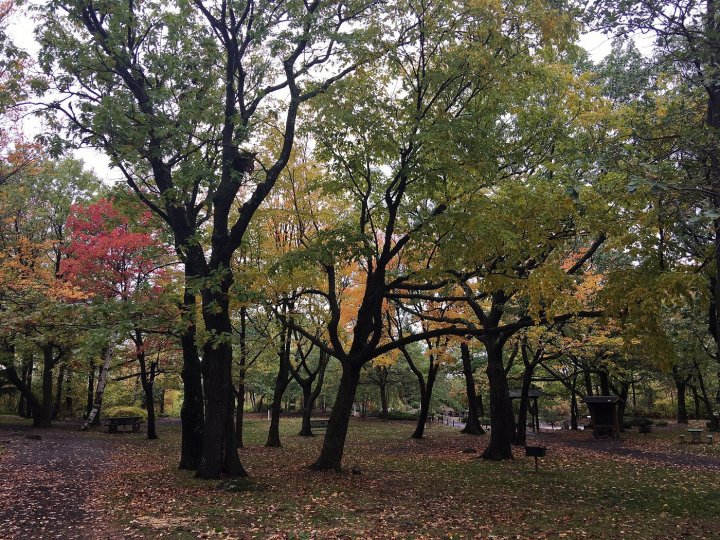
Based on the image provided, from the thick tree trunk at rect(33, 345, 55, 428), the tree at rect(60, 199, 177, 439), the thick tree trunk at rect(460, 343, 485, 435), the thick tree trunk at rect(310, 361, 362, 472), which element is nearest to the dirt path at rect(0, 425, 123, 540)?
the tree at rect(60, 199, 177, 439)

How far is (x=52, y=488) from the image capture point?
9.81 m

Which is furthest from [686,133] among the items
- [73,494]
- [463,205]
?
[73,494]

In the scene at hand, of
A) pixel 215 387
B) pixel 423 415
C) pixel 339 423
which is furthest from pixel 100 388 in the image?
pixel 339 423

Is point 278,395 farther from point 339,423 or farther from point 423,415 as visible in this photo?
point 339,423

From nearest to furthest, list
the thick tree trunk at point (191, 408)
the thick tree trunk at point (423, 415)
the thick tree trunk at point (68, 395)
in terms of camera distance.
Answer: the thick tree trunk at point (191, 408)
the thick tree trunk at point (423, 415)
the thick tree trunk at point (68, 395)

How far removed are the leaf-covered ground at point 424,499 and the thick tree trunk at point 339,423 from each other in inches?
21.5

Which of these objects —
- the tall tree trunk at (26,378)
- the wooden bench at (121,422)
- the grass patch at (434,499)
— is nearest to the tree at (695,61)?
the grass patch at (434,499)

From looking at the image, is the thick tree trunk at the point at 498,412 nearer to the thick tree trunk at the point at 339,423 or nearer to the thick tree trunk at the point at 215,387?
the thick tree trunk at the point at 339,423

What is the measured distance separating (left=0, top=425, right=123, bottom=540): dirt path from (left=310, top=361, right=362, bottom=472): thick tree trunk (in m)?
4.97

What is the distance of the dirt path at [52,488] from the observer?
273 inches

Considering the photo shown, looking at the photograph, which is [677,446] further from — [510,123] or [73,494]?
[73,494]

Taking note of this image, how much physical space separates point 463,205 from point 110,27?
26.3 ft

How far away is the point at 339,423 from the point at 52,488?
6.18 metres

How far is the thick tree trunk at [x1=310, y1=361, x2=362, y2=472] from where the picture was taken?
12.2 m
